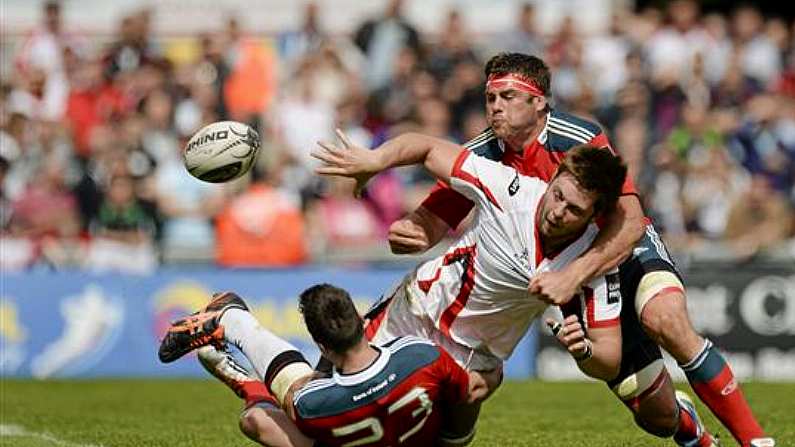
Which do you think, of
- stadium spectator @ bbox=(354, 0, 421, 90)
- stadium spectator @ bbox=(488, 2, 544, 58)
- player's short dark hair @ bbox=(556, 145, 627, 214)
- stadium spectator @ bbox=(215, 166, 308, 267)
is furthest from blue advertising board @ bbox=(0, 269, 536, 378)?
player's short dark hair @ bbox=(556, 145, 627, 214)

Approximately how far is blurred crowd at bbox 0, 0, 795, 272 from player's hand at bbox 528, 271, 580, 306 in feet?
25.1

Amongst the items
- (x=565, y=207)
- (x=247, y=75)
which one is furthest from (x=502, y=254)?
(x=247, y=75)

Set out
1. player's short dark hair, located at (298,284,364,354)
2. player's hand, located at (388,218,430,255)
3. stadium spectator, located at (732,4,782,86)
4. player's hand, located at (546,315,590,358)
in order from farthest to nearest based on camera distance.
Result: 1. stadium spectator, located at (732,4,782,86)
2. player's hand, located at (388,218,430,255)
3. player's hand, located at (546,315,590,358)
4. player's short dark hair, located at (298,284,364,354)

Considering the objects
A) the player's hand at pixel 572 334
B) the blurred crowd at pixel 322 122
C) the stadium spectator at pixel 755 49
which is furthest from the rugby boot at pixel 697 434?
the stadium spectator at pixel 755 49

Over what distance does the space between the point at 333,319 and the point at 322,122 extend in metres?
10.3

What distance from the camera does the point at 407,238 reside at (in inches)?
315

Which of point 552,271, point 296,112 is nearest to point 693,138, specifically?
point 296,112

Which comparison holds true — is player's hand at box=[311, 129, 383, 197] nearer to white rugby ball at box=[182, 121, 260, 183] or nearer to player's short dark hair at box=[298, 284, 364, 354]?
player's short dark hair at box=[298, 284, 364, 354]

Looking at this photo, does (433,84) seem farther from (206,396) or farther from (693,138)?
(206,396)

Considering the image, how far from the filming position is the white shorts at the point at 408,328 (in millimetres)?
7785

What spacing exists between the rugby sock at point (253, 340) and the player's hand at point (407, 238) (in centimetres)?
81

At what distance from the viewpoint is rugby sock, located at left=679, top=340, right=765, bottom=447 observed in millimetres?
7852

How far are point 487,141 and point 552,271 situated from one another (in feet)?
3.73

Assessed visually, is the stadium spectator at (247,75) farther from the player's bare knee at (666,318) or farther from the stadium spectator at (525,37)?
A: the player's bare knee at (666,318)
